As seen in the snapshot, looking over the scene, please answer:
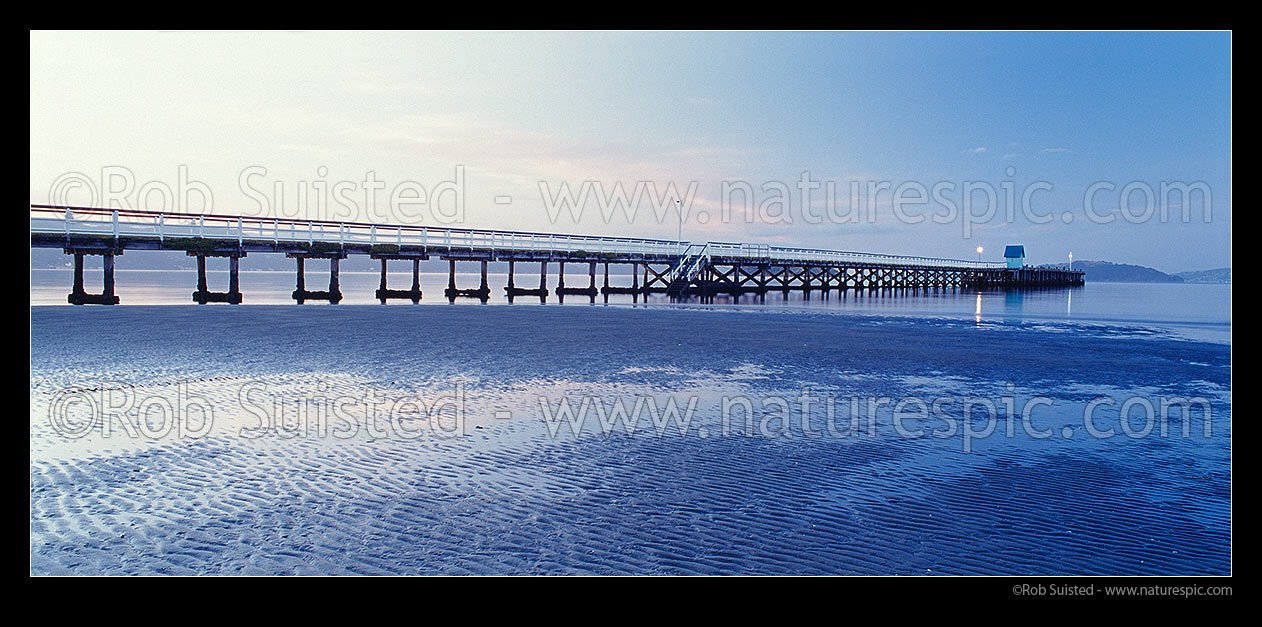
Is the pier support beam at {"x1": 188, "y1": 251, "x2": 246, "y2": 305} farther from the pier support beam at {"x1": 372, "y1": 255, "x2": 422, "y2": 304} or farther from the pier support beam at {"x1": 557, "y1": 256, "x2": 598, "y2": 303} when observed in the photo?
the pier support beam at {"x1": 557, "y1": 256, "x2": 598, "y2": 303}

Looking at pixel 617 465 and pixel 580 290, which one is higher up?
pixel 580 290

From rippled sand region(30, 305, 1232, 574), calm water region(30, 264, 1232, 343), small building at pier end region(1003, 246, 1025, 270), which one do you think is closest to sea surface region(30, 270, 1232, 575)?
rippled sand region(30, 305, 1232, 574)

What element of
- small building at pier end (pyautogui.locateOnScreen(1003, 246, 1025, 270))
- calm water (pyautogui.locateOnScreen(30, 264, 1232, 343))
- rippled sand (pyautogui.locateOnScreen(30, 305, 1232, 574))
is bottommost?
rippled sand (pyautogui.locateOnScreen(30, 305, 1232, 574))

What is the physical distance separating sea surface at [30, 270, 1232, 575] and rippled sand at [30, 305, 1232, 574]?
25 millimetres

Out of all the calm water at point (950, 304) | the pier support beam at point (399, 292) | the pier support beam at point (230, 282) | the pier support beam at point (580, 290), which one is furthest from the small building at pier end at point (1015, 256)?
the pier support beam at point (230, 282)

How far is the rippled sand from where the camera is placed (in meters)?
3.60

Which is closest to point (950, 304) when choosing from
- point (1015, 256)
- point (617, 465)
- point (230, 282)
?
point (230, 282)

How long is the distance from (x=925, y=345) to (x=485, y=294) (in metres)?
23.6

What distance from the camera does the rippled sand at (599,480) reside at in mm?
3604

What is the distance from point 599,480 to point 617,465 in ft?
1.33

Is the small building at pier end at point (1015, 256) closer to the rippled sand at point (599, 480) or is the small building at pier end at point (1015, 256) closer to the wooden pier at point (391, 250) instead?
the wooden pier at point (391, 250)

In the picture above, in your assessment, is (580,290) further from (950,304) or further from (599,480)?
(599,480)

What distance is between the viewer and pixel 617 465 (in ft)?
17.4
